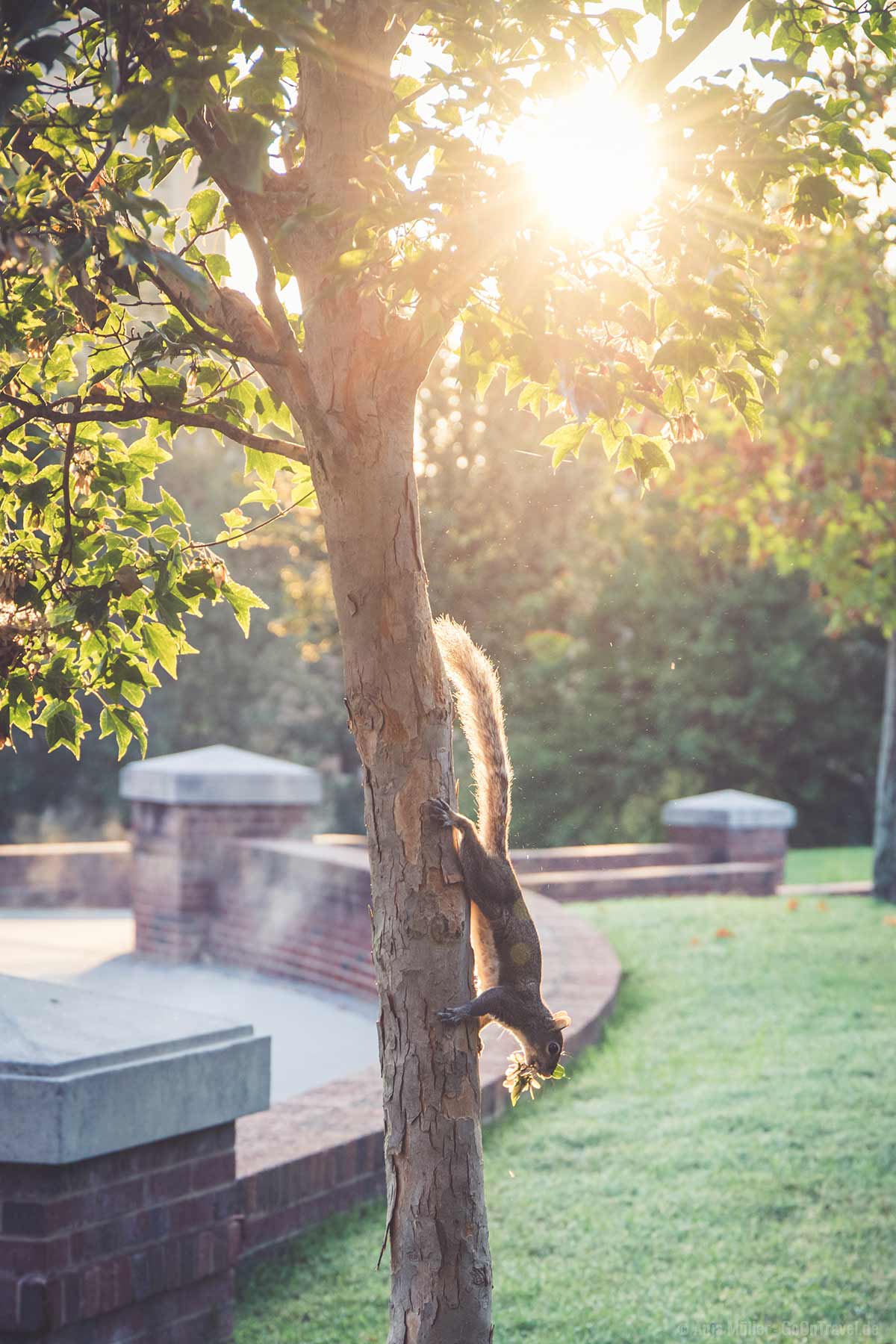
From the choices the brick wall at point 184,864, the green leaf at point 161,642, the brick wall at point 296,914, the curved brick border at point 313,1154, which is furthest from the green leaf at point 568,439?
the brick wall at point 184,864

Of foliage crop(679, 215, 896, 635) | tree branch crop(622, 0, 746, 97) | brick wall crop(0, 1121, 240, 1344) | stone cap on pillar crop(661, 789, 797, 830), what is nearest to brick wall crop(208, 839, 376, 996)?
brick wall crop(0, 1121, 240, 1344)

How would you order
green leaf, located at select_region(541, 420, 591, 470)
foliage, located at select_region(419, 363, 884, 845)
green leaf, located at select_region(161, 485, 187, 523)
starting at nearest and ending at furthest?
green leaf, located at select_region(541, 420, 591, 470) < green leaf, located at select_region(161, 485, 187, 523) < foliage, located at select_region(419, 363, 884, 845)

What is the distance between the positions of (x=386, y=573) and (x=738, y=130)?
3.42 feet

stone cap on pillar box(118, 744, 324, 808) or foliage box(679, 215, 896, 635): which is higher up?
foliage box(679, 215, 896, 635)

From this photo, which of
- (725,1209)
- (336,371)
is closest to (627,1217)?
(725,1209)

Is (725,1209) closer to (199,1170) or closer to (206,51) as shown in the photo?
(199,1170)

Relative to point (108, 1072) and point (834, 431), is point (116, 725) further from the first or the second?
point (834, 431)

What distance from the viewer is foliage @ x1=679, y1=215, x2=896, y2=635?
11.9 m

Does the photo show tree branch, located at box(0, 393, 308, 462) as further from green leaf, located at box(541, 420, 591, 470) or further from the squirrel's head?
the squirrel's head

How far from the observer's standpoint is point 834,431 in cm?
1203

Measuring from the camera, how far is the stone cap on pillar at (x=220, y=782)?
983 cm

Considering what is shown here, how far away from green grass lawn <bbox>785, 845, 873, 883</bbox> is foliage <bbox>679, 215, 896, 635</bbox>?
22.2 feet

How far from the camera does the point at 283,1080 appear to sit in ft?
21.8

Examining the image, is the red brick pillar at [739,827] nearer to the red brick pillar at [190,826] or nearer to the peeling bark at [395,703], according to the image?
the red brick pillar at [190,826]
